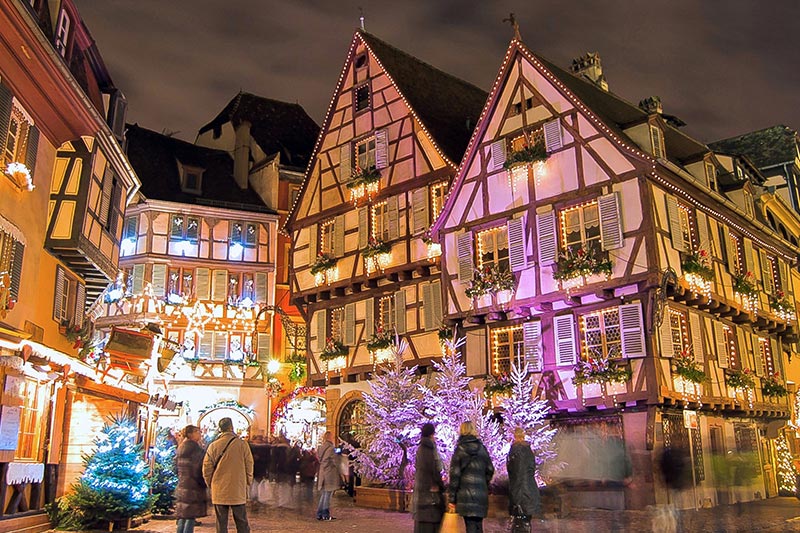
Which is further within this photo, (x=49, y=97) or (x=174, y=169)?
(x=174, y=169)

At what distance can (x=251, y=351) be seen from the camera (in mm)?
34969

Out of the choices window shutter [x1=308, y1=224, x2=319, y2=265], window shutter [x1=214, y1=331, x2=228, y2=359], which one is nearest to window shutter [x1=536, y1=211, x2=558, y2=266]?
window shutter [x1=308, y1=224, x2=319, y2=265]

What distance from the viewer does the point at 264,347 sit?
35.6 m

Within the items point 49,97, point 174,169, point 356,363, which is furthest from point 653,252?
point 174,169

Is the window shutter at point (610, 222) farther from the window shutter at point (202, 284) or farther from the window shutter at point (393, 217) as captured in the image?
the window shutter at point (202, 284)

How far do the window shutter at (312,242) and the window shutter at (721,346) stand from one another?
13.8 meters

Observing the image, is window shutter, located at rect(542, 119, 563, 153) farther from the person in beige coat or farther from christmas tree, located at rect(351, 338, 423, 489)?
the person in beige coat

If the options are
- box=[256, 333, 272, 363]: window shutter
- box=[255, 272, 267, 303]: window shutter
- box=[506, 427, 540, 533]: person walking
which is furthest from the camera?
box=[255, 272, 267, 303]: window shutter

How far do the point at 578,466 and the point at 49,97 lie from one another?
14.9m

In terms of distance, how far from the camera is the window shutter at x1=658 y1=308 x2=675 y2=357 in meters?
18.5

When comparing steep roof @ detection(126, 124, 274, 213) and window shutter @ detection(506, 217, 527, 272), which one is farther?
steep roof @ detection(126, 124, 274, 213)

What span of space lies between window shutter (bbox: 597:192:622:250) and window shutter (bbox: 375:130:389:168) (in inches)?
345

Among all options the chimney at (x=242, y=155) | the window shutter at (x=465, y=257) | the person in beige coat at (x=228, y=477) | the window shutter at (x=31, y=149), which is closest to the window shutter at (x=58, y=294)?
the window shutter at (x=31, y=149)

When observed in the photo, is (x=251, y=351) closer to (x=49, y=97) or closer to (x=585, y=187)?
(x=585, y=187)
